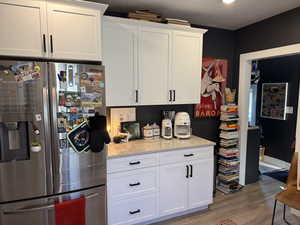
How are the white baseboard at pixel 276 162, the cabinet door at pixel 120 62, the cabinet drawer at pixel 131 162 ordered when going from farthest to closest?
the white baseboard at pixel 276 162 < the cabinet door at pixel 120 62 < the cabinet drawer at pixel 131 162

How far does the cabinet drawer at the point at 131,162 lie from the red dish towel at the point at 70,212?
41cm

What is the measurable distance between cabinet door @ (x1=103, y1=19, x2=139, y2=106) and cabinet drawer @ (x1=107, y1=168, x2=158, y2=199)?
802mm

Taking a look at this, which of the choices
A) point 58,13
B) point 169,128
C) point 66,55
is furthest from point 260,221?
point 58,13

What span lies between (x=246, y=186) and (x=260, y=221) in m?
0.95

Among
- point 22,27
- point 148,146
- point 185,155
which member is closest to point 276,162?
point 185,155

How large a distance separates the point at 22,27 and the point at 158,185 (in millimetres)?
2034

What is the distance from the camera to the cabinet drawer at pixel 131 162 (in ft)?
6.82

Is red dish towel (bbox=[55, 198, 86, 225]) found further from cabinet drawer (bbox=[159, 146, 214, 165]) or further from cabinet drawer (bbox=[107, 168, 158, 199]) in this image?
cabinet drawer (bbox=[159, 146, 214, 165])

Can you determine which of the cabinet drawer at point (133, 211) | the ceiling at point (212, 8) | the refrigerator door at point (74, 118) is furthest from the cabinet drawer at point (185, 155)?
the ceiling at point (212, 8)

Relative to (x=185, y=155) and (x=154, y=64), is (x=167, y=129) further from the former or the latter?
(x=154, y=64)

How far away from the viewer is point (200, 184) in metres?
2.56

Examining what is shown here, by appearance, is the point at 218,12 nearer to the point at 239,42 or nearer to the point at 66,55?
the point at 239,42

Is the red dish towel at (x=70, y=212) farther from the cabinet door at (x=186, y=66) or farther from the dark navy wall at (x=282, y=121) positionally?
the dark navy wall at (x=282, y=121)

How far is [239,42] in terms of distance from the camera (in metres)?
3.33
